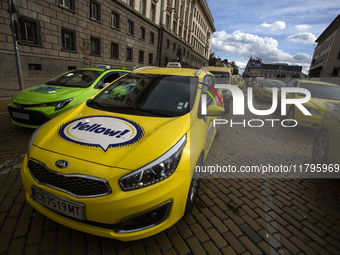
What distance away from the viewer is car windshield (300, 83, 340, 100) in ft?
22.6

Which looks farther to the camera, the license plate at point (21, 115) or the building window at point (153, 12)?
the building window at point (153, 12)

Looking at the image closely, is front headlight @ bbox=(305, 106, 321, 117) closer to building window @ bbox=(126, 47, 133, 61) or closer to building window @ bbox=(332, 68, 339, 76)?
building window @ bbox=(126, 47, 133, 61)

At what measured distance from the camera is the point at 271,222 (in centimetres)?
249

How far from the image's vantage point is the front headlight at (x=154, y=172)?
1698 mm

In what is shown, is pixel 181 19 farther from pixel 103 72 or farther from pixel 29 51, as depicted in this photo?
pixel 103 72

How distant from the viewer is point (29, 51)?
11.9 meters

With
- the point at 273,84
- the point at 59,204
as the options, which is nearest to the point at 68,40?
the point at 273,84

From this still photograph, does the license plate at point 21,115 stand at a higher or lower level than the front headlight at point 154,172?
lower

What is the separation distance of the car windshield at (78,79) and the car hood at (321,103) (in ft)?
21.6

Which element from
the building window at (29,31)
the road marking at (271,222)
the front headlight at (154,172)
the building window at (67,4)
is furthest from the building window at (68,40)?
the road marking at (271,222)

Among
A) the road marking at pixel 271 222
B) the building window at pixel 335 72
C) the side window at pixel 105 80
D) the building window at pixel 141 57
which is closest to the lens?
the road marking at pixel 271 222

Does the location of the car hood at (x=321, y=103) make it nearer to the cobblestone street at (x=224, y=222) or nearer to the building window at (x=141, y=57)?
the cobblestone street at (x=224, y=222)

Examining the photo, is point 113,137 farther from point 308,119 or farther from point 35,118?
point 308,119

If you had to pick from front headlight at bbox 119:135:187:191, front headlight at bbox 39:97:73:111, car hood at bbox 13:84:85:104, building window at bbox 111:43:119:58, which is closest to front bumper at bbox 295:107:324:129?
front headlight at bbox 119:135:187:191
